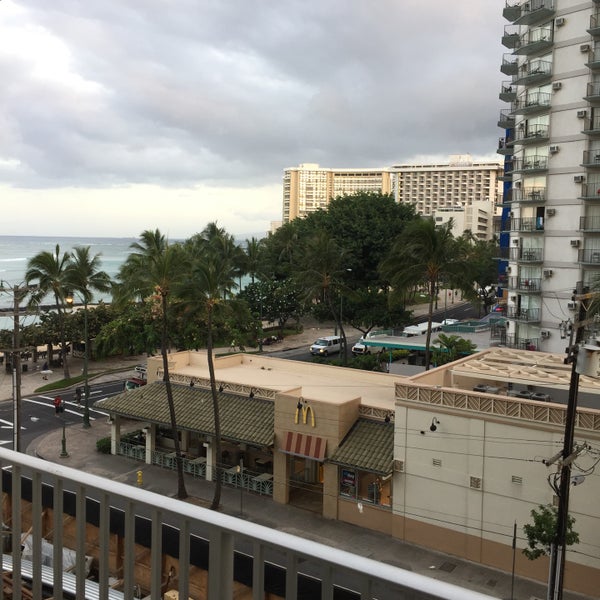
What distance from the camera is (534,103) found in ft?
127

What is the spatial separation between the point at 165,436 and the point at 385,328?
28.8 meters

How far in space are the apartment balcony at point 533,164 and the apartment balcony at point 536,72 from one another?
4.57 metres

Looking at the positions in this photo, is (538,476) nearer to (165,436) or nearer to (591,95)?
(165,436)

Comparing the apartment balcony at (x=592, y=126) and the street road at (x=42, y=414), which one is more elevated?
the apartment balcony at (x=592, y=126)

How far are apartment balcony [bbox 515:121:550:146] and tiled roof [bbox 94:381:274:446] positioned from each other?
24370 mm

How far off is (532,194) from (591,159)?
416 cm

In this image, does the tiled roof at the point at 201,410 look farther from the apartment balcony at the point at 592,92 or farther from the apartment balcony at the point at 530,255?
the apartment balcony at the point at 592,92

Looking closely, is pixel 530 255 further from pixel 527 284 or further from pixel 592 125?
pixel 592 125

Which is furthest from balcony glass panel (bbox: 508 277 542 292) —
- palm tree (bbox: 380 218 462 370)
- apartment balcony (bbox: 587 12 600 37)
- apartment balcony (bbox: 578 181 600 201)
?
apartment balcony (bbox: 587 12 600 37)

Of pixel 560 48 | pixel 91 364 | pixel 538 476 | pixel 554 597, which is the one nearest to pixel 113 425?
A: pixel 538 476

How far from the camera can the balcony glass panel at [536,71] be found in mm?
38062

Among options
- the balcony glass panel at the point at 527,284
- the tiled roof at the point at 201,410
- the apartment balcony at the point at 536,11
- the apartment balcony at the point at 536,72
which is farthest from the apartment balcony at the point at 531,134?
the tiled roof at the point at 201,410

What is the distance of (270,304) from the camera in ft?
213

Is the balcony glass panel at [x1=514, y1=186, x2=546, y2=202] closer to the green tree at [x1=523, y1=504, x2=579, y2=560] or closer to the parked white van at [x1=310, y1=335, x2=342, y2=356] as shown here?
the parked white van at [x1=310, y1=335, x2=342, y2=356]
